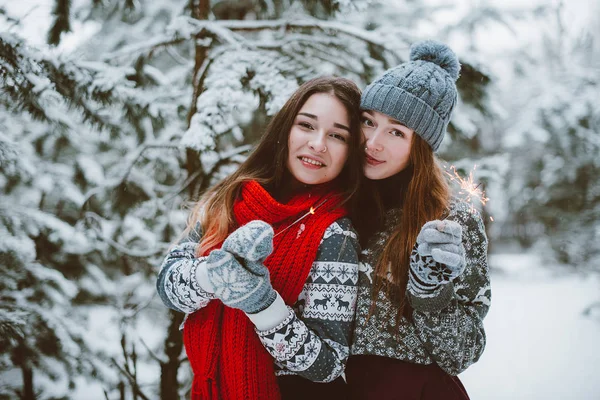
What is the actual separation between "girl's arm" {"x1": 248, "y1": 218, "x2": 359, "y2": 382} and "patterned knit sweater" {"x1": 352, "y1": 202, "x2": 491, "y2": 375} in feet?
0.31

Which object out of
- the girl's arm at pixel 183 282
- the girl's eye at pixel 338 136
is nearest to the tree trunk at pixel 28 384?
the girl's arm at pixel 183 282

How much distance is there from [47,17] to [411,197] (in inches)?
95.3

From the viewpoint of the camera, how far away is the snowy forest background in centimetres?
227

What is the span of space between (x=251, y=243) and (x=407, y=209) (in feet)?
2.68

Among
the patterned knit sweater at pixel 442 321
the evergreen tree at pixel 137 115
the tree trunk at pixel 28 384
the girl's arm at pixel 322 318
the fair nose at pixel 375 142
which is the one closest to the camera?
the girl's arm at pixel 322 318

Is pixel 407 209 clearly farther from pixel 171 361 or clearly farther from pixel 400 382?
pixel 171 361

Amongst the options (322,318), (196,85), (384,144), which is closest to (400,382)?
(322,318)

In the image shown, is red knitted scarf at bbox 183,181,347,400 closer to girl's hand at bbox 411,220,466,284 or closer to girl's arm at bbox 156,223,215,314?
girl's arm at bbox 156,223,215,314

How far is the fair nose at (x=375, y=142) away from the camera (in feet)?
5.98

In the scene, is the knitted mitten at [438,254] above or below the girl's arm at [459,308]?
above

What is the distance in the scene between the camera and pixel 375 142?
5.99 feet

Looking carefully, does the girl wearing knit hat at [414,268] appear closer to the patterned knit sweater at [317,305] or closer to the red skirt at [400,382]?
the red skirt at [400,382]

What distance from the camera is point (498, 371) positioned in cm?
518

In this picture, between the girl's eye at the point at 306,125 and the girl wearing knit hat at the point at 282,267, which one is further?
the girl's eye at the point at 306,125
